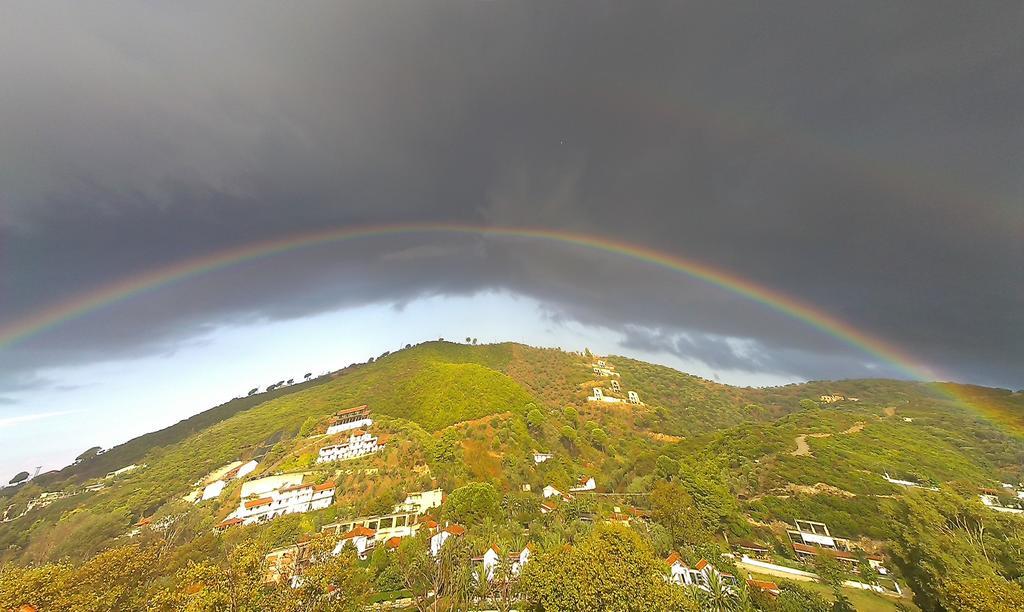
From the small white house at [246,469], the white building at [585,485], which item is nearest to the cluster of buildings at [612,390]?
A: the white building at [585,485]

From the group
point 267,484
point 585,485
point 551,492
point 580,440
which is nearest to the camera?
point 267,484

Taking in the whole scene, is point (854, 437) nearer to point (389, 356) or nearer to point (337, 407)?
point (337, 407)

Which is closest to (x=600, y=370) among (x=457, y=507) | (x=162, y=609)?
(x=457, y=507)

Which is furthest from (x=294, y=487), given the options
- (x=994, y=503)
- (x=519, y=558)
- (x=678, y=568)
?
(x=994, y=503)

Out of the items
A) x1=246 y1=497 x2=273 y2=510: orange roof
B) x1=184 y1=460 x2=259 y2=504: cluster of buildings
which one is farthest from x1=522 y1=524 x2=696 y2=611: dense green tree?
x1=184 y1=460 x2=259 y2=504: cluster of buildings

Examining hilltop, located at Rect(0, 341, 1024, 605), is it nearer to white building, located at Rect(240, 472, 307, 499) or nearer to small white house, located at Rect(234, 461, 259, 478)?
small white house, located at Rect(234, 461, 259, 478)

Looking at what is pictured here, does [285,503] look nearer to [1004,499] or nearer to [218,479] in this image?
[218,479]

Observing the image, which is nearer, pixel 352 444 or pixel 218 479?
pixel 218 479
